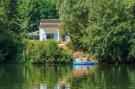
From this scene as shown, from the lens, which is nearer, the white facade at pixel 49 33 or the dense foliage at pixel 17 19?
the dense foliage at pixel 17 19

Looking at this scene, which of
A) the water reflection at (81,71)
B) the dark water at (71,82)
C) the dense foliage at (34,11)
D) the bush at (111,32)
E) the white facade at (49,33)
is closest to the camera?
the dark water at (71,82)

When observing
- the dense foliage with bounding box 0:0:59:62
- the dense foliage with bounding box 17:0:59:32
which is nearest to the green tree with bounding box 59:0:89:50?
the dense foliage with bounding box 0:0:59:62

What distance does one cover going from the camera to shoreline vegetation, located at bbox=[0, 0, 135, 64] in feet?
183

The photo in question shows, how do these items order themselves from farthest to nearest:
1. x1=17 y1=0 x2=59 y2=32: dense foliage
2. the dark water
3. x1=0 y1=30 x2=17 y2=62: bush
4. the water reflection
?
1. x1=17 y1=0 x2=59 y2=32: dense foliage
2. x1=0 y1=30 x2=17 y2=62: bush
3. the water reflection
4. the dark water

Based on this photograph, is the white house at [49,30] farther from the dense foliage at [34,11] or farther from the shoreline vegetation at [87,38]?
the shoreline vegetation at [87,38]

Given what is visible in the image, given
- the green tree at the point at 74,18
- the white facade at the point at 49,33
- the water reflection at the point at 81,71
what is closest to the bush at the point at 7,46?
the green tree at the point at 74,18

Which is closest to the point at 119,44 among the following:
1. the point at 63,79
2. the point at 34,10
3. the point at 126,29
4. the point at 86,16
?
the point at 126,29

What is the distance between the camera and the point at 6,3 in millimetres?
79875

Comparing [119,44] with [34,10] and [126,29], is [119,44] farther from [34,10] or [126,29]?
[34,10]

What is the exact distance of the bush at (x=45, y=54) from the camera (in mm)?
58250

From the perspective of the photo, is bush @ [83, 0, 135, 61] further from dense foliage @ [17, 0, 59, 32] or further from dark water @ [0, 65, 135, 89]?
dense foliage @ [17, 0, 59, 32]

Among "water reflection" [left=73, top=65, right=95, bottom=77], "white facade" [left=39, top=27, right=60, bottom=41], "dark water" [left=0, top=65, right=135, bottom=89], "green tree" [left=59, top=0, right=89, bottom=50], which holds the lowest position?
"water reflection" [left=73, top=65, right=95, bottom=77]

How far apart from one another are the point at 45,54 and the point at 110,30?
7450mm

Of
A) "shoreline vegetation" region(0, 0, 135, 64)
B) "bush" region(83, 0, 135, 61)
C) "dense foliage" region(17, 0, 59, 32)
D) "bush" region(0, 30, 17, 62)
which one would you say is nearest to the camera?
"bush" region(83, 0, 135, 61)
